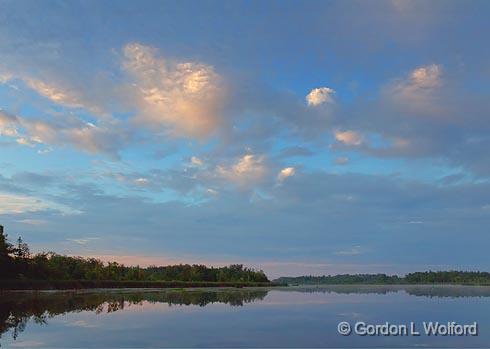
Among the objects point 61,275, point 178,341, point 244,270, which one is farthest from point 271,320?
point 244,270

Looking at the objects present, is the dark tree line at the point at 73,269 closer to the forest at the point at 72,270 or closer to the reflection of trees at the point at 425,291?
the forest at the point at 72,270

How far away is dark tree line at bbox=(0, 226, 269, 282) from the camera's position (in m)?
66.1

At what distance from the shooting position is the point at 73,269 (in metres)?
89.2

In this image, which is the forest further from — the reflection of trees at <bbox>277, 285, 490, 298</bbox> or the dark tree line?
the reflection of trees at <bbox>277, 285, 490, 298</bbox>

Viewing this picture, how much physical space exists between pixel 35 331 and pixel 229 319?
10281 mm

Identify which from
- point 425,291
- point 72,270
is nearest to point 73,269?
point 72,270

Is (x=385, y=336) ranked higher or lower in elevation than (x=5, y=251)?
lower

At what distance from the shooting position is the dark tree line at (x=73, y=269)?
66062 mm

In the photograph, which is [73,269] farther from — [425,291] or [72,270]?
[425,291]

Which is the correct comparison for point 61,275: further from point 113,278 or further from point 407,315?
point 407,315

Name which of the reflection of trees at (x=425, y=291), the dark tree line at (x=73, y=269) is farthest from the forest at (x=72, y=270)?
the reflection of trees at (x=425, y=291)

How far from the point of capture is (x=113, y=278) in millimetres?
98812

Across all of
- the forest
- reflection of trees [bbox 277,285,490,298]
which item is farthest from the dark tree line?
reflection of trees [bbox 277,285,490,298]

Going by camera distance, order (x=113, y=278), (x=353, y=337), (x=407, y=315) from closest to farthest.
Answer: (x=353, y=337) → (x=407, y=315) → (x=113, y=278)
